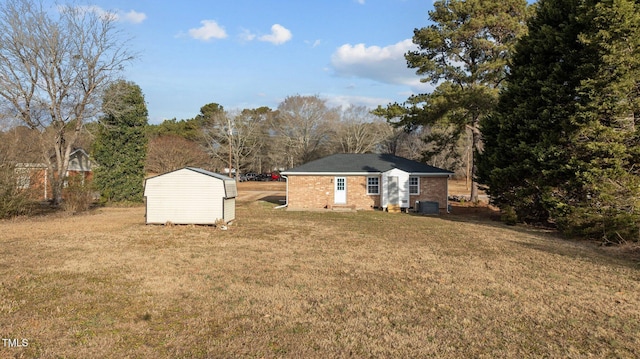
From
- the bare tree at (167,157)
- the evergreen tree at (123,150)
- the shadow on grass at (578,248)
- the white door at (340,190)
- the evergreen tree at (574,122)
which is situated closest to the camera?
the shadow on grass at (578,248)

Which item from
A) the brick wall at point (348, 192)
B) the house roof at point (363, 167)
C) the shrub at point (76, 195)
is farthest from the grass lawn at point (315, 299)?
the house roof at point (363, 167)

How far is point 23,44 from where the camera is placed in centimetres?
1805

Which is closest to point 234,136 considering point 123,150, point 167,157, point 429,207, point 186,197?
point 167,157

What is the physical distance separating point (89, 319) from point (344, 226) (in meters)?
9.97

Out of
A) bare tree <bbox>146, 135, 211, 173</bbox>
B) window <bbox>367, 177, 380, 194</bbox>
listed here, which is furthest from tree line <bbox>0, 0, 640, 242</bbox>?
bare tree <bbox>146, 135, 211, 173</bbox>

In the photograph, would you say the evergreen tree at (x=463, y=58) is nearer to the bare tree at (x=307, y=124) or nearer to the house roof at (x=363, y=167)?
the house roof at (x=363, y=167)

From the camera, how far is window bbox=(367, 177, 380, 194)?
21547 mm

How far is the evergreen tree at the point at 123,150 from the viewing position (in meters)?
23.1

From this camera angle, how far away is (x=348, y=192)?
2166 centimetres

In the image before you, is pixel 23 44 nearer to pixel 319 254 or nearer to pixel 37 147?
pixel 37 147

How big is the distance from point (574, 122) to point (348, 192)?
11710 millimetres

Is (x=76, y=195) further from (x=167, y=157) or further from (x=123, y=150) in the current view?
(x=167, y=157)

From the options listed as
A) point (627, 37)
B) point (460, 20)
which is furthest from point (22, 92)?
point (627, 37)

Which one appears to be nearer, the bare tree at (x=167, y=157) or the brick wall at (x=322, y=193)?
the brick wall at (x=322, y=193)
